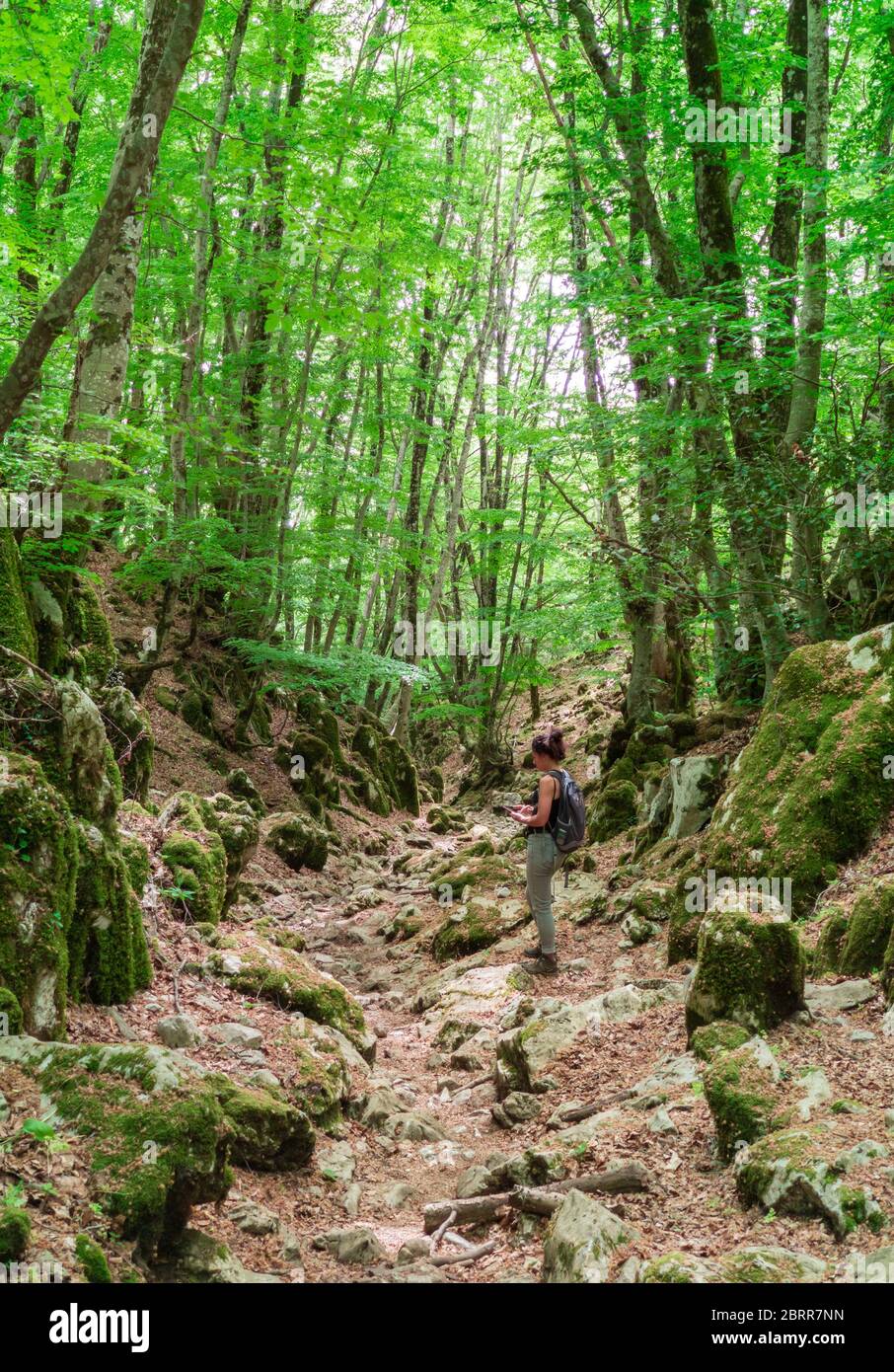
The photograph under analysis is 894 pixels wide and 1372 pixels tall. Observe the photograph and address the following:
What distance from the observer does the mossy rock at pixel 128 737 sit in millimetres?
6858

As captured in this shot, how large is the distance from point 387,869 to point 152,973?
27.0ft

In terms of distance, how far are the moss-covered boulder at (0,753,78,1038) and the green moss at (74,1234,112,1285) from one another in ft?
3.91

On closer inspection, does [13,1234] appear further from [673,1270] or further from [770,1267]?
[770,1267]

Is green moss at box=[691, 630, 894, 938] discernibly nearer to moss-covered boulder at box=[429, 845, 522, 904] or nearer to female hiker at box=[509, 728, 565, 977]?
female hiker at box=[509, 728, 565, 977]

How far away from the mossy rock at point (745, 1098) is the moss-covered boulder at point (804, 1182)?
4.5 inches

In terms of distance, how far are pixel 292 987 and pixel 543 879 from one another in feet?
7.79

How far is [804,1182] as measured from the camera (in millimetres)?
3125

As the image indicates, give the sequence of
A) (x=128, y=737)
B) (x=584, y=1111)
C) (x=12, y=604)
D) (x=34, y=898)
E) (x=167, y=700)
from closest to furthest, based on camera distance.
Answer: (x=34, y=898) < (x=584, y=1111) < (x=12, y=604) < (x=128, y=737) < (x=167, y=700)

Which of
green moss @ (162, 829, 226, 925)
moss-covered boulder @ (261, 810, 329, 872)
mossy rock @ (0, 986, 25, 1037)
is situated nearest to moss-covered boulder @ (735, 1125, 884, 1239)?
mossy rock @ (0, 986, 25, 1037)

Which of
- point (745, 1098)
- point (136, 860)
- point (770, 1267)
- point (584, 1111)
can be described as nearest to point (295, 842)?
point (136, 860)

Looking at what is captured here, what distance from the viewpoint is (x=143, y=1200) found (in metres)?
3.02

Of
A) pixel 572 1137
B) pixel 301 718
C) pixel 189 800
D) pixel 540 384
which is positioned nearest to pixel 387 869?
pixel 301 718

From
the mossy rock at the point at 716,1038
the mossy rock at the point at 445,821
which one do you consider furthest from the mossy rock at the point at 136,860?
the mossy rock at the point at 445,821
